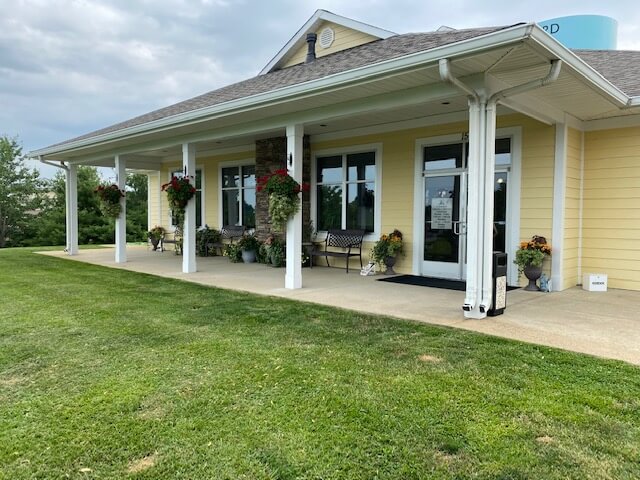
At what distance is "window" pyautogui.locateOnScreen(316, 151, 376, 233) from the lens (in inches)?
343

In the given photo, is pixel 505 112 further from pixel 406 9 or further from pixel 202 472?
pixel 406 9

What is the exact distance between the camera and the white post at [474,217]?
4.73 meters

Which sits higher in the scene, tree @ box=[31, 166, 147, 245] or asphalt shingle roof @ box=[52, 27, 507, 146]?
asphalt shingle roof @ box=[52, 27, 507, 146]

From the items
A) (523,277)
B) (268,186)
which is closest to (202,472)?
(268,186)

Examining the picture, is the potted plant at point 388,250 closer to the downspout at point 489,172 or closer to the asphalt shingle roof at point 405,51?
the asphalt shingle roof at point 405,51

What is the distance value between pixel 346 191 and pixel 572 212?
3.92 metres

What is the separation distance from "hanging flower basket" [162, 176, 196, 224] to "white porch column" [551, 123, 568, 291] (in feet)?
19.1

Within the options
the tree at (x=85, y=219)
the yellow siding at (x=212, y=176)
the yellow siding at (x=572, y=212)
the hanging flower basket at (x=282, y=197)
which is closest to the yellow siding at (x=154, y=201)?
the yellow siding at (x=212, y=176)

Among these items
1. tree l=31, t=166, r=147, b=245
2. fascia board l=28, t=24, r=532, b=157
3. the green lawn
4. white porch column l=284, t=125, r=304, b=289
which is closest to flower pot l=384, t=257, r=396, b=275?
white porch column l=284, t=125, r=304, b=289

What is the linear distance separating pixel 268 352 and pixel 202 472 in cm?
163

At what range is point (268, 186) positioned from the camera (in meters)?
6.76

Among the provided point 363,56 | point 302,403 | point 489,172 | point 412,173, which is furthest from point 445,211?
point 302,403

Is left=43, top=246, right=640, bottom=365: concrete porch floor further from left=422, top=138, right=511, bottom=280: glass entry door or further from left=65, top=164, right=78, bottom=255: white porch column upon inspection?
left=65, top=164, right=78, bottom=255: white porch column

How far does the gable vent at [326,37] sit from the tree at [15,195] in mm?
21143
